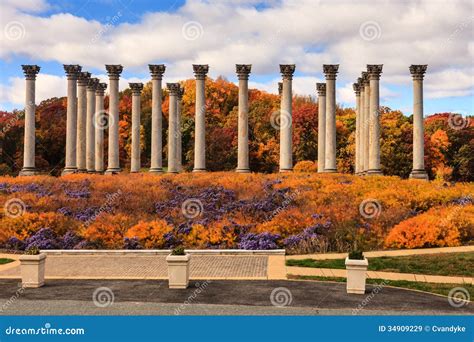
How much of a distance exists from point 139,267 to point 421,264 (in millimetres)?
15776

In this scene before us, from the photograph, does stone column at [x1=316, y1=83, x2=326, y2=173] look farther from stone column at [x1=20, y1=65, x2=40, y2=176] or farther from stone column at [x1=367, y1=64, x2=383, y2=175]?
stone column at [x1=20, y1=65, x2=40, y2=176]

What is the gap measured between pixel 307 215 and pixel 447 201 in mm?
13097

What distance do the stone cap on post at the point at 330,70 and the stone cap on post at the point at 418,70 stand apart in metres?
8.46

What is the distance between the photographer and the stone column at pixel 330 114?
63.2 metres

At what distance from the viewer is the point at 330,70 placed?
63531 millimetres

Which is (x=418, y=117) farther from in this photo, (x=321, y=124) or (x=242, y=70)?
(x=242, y=70)

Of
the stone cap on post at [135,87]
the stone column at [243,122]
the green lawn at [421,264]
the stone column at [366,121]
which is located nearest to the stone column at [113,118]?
the stone cap on post at [135,87]

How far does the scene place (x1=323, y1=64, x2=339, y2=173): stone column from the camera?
208 ft

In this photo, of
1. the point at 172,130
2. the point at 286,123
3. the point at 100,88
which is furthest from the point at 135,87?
the point at 286,123

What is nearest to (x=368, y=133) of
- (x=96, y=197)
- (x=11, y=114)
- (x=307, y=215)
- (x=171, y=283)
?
(x=307, y=215)

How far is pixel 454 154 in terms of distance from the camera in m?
102

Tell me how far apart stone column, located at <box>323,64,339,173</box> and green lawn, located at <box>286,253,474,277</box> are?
3163cm

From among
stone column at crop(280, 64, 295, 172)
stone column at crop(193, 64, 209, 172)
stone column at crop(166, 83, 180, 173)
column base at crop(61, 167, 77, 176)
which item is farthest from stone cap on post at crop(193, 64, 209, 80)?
column base at crop(61, 167, 77, 176)

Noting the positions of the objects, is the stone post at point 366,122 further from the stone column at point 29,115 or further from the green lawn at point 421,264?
the stone column at point 29,115
